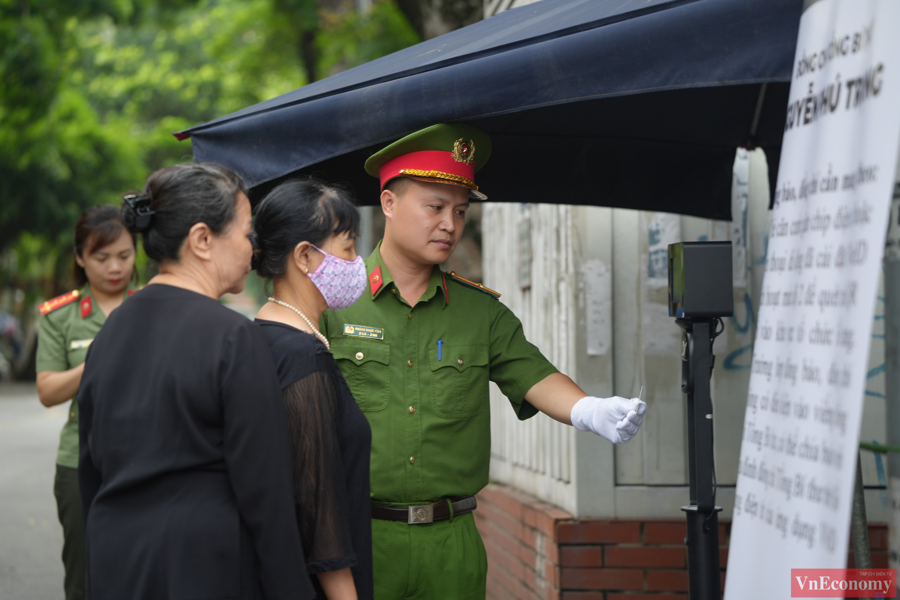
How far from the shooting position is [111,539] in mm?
1966

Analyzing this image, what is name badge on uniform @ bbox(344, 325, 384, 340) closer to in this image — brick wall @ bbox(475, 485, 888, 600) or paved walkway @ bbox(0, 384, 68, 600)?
brick wall @ bbox(475, 485, 888, 600)

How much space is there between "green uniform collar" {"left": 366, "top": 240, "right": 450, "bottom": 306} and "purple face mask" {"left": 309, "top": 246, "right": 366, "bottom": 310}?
0.67 m

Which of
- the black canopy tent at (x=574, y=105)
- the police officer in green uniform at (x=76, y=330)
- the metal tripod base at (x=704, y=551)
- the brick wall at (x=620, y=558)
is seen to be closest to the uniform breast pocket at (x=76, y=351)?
the police officer in green uniform at (x=76, y=330)

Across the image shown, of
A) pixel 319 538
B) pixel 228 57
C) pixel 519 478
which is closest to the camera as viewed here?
pixel 319 538

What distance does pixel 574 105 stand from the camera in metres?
3.37

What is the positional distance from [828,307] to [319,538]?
1.18 meters

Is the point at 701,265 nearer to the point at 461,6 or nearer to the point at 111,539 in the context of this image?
the point at 111,539

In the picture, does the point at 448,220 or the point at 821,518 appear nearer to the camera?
the point at 821,518

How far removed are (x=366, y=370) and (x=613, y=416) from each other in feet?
2.74

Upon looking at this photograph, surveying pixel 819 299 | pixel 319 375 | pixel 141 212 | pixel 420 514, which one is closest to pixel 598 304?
pixel 420 514

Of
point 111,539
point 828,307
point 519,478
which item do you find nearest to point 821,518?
point 828,307

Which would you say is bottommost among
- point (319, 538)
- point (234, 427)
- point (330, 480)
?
point (319, 538)

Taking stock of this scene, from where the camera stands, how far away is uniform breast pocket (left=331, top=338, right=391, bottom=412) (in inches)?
116

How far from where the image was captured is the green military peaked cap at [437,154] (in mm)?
2865
